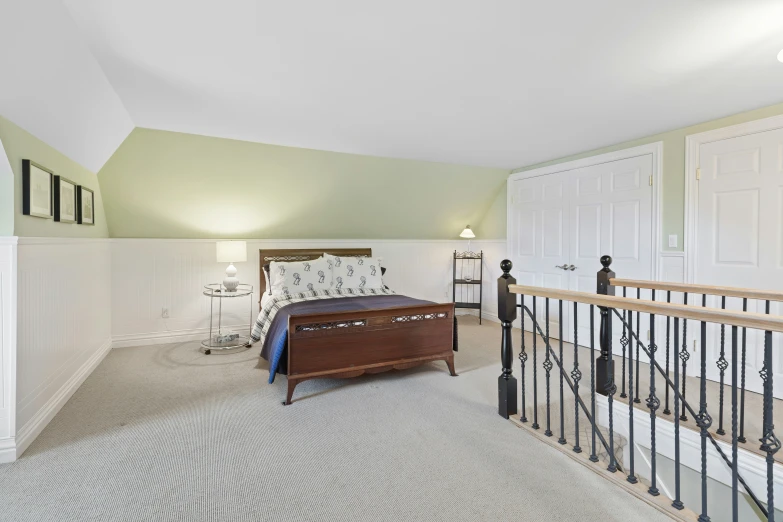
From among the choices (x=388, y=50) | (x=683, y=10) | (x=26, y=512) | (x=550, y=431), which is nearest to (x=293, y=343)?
(x=26, y=512)

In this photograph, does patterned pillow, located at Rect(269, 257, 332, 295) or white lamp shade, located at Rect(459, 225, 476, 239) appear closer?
patterned pillow, located at Rect(269, 257, 332, 295)

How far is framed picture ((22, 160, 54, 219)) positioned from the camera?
7.25ft

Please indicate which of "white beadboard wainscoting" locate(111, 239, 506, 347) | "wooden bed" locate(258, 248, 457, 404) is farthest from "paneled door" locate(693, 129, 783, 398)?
"white beadboard wainscoting" locate(111, 239, 506, 347)

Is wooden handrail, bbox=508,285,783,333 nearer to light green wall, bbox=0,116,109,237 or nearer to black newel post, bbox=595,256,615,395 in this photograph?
black newel post, bbox=595,256,615,395

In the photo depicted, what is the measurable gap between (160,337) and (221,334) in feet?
1.98

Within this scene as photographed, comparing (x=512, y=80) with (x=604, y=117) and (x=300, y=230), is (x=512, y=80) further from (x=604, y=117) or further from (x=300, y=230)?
(x=300, y=230)

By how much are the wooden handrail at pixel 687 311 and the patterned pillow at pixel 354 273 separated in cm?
245

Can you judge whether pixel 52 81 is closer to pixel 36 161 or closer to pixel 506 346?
pixel 36 161

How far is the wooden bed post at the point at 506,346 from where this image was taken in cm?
244

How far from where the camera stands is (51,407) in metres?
2.49

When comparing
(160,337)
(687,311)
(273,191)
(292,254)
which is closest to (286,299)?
(292,254)

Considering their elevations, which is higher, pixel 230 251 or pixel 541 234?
pixel 541 234

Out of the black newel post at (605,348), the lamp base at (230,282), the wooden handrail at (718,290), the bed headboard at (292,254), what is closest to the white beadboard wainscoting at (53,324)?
the lamp base at (230,282)

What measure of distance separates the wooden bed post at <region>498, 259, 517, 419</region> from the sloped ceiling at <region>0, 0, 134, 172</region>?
2.57 m
